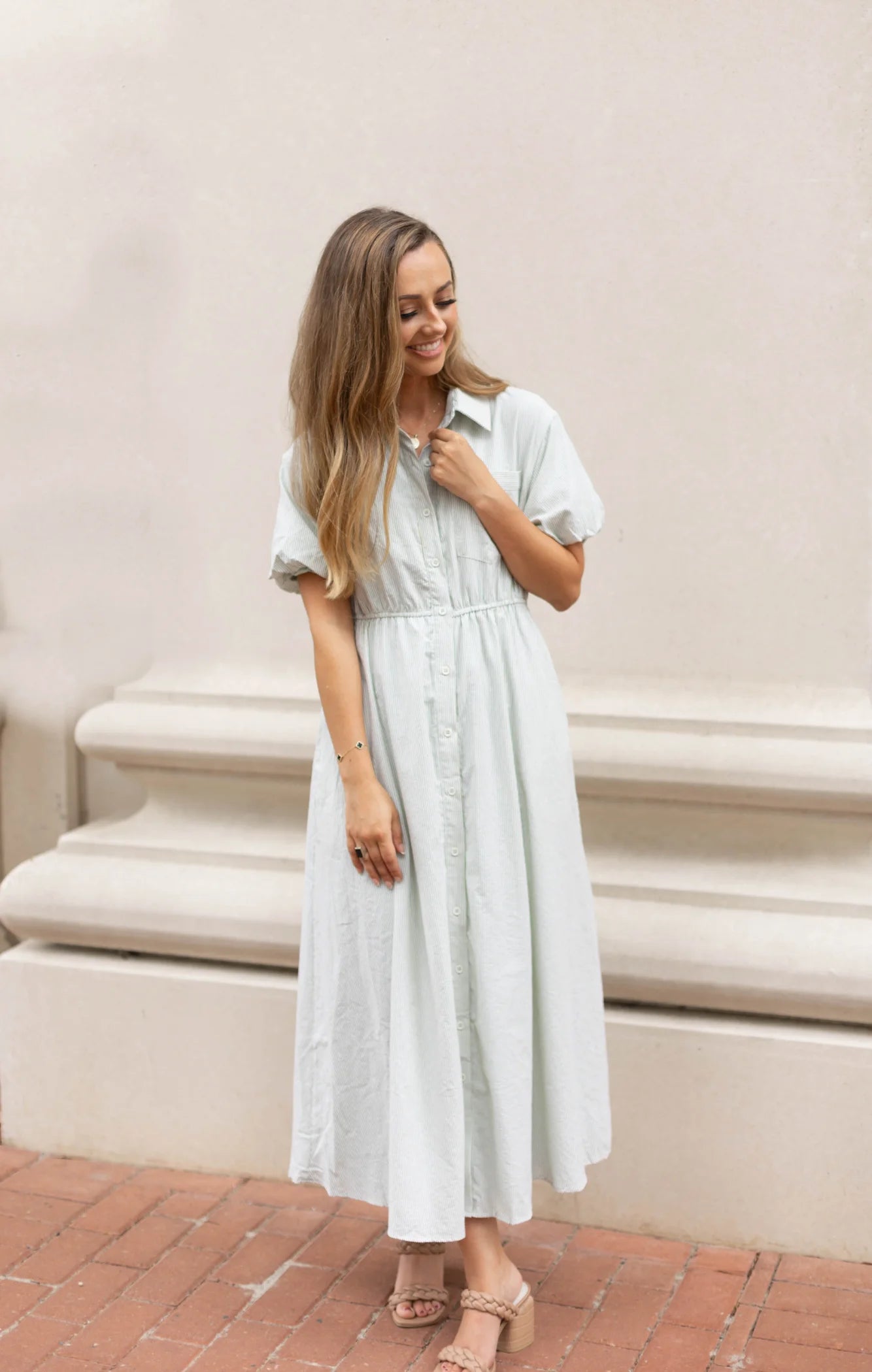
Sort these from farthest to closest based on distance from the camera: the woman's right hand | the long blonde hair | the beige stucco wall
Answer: the beige stucco wall
the woman's right hand
the long blonde hair

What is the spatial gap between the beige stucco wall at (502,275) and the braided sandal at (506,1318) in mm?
1232

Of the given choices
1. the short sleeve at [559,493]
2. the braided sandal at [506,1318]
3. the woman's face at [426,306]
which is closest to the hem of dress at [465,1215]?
the braided sandal at [506,1318]

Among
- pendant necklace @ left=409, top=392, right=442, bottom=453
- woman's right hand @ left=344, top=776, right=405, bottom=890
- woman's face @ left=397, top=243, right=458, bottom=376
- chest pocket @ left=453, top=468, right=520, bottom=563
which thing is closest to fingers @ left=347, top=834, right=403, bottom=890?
woman's right hand @ left=344, top=776, right=405, bottom=890

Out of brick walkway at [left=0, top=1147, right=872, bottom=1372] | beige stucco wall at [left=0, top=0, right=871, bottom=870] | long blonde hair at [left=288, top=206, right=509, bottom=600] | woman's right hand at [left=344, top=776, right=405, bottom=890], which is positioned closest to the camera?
long blonde hair at [left=288, top=206, right=509, bottom=600]

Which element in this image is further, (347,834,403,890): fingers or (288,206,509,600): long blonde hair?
(347,834,403,890): fingers

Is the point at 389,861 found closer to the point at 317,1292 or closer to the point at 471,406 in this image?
the point at 471,406

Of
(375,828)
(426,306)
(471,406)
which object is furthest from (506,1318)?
(426,306)

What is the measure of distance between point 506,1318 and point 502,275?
2000 millimetres

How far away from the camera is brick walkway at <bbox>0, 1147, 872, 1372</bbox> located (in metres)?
2.59

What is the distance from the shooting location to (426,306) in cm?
240

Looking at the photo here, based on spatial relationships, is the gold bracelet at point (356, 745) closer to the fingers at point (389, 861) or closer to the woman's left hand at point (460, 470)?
the fingers at point (389, 861)

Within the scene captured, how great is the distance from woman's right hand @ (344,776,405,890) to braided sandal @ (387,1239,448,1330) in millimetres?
693

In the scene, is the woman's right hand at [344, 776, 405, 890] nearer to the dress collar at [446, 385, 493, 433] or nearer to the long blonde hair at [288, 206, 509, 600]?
the long blonde hair at [288, 206, 509, 600]

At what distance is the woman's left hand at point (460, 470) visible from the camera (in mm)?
2449
